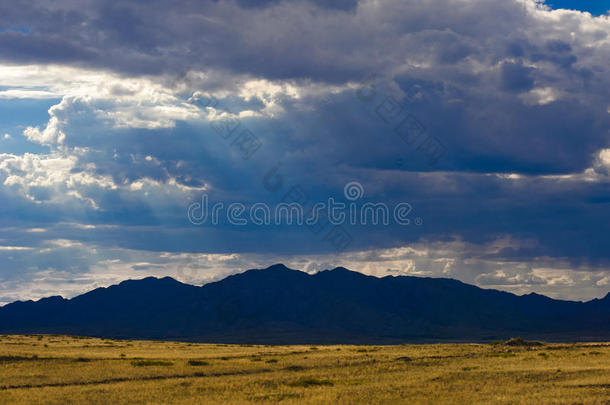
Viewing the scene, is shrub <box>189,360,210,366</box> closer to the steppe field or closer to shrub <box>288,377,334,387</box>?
the steppe field

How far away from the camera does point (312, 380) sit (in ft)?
144

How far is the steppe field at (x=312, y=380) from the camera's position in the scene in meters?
37.2

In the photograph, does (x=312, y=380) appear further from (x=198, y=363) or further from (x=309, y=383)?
(x=198, y=363)

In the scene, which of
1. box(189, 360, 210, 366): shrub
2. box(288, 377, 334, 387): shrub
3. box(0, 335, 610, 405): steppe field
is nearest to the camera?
box(0, 335, 610, 405): steppe field

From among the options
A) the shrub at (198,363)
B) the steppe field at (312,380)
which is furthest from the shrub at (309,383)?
the shrub at (198,363)

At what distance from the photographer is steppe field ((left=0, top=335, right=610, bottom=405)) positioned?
1467 inches

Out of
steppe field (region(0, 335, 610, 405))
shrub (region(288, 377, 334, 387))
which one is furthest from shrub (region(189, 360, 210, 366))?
shrub (region(288, 377, 334, 387))

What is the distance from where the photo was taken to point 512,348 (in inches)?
3172

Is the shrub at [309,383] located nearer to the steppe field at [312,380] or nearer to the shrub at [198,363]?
the steppe field at [312,380]

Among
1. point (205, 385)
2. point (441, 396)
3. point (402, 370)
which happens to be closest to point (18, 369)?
point (205, 385)

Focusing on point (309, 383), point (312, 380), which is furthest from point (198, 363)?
point (309, 383)

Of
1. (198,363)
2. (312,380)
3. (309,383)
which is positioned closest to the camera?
(309,383)

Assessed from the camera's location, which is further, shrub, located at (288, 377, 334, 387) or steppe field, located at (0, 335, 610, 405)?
shrub, located at (288, 377, 334, 387)

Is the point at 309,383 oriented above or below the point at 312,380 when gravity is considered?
below
